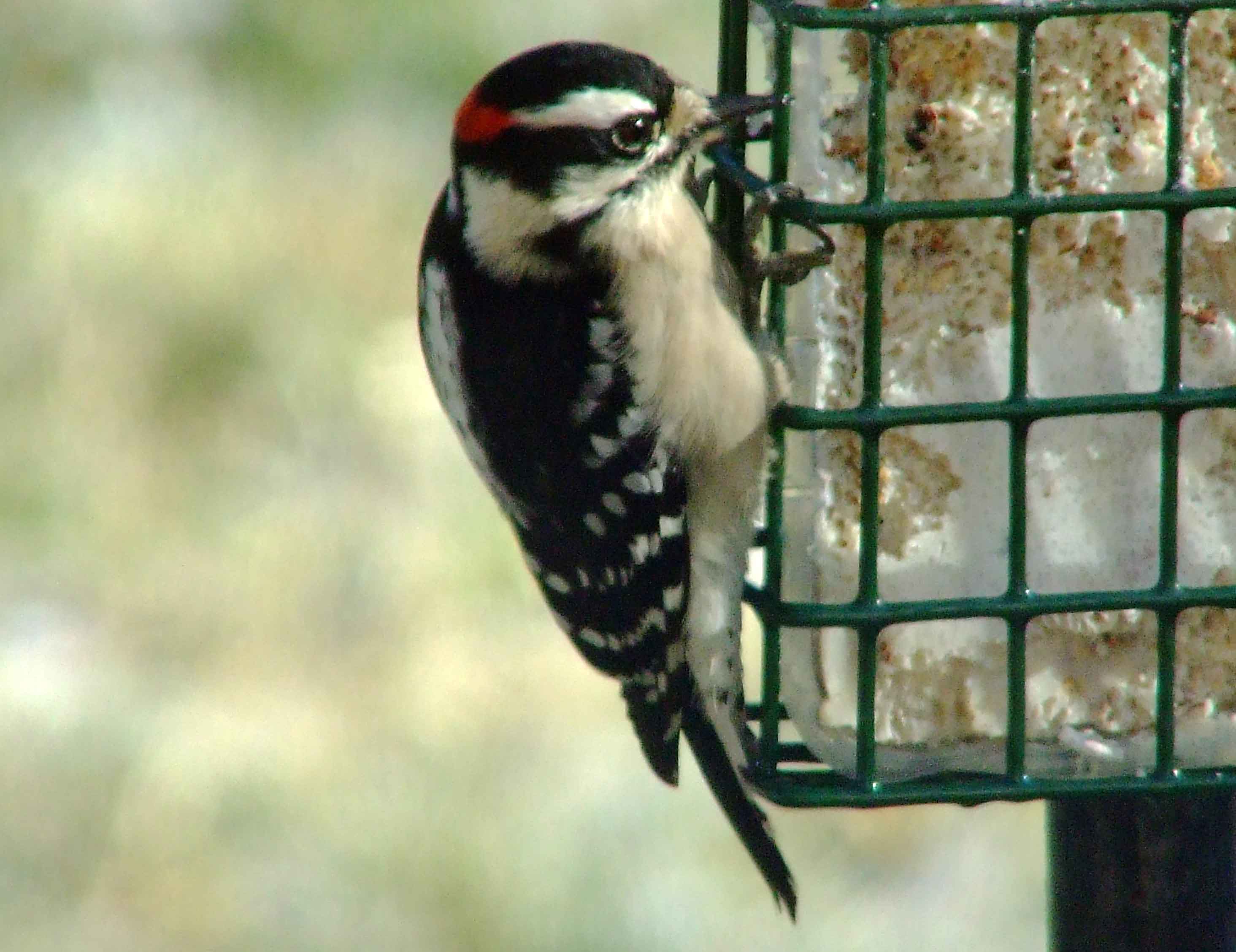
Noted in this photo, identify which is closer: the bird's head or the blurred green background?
the bird's head

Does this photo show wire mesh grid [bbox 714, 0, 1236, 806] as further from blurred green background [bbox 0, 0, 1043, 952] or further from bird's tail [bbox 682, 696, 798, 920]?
blurred green background [bbox 0, 0, 1043, 952]

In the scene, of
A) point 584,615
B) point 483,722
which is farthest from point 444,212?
point 483,722

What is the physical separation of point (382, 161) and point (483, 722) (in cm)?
203

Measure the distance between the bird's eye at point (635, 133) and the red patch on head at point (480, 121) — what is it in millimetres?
130

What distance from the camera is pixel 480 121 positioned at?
286 centimetres

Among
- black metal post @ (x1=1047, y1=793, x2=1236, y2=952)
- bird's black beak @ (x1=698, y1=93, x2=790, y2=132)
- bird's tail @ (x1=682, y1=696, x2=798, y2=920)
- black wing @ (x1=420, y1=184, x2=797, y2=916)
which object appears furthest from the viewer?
bird's tail @ (x1=682, y1=696, x2=798, y2=920)

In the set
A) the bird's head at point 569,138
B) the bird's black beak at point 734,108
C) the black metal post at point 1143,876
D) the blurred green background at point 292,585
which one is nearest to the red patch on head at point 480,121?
the bird's head at point 569,138

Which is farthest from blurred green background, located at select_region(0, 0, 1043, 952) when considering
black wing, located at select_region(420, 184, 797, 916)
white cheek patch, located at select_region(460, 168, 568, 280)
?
white cheek patch, located at select_region(460, 168, 568, 280)

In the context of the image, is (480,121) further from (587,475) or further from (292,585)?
(292,585)

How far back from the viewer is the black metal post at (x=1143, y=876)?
2.45m

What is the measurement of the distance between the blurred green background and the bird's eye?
2063 millimetres

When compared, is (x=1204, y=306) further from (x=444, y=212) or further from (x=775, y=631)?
(x=444, y=212)

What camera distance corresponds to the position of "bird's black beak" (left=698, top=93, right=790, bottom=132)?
2686mm

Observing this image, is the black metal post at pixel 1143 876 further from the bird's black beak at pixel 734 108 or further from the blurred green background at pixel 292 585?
the blurred green background at pixel 292 585
